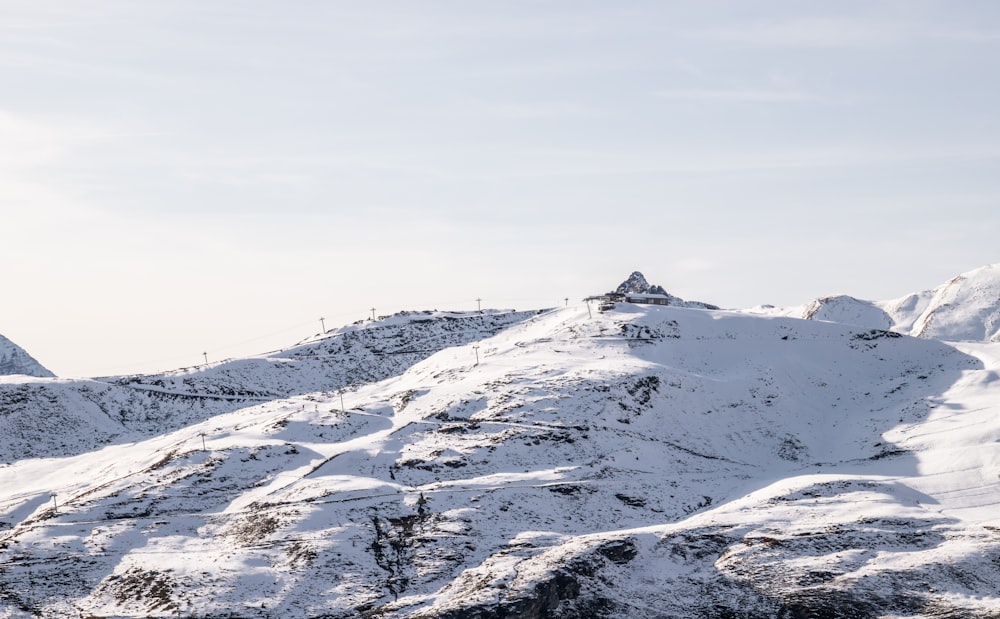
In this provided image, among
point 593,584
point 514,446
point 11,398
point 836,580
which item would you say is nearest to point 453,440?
point 514,446

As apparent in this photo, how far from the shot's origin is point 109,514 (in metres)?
97.8

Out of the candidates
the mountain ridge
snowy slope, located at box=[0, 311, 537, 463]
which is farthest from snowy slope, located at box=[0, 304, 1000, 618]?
snowy slope, located at box=[0, 311, 537, 463]

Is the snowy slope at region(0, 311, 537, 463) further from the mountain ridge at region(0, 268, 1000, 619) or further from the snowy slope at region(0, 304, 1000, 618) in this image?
the snowy slope at region(0, 304, 1000, 618)

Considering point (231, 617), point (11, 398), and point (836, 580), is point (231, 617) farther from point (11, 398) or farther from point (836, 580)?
point (11, 398)

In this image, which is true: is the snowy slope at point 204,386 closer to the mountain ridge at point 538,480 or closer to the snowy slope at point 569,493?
the mountain ridge at point 538,480

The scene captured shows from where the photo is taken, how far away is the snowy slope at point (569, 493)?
264ft

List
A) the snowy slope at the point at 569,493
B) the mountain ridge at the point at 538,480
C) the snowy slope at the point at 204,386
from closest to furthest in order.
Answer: the snowy slope at the point at 569,493 < the mountain ridge at the point at 538,480 < the snowy slope at the point at 204,386

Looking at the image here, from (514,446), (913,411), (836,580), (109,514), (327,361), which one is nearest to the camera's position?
(836,580)

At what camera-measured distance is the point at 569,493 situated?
98.3m

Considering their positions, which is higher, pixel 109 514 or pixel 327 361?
pixel 327 361

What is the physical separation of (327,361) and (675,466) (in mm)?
66534

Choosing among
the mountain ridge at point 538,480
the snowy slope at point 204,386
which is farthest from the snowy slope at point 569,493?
the snowy slope at point 204,386

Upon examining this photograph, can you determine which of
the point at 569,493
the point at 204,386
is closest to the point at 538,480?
the point at 569,493

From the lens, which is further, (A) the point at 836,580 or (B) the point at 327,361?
(B) the point at 327,361
